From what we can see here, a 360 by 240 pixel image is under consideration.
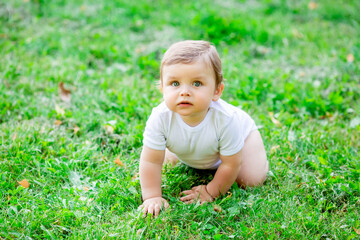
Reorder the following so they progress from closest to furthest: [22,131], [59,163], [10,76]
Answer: [59,163]
[22,131]
[10,76]

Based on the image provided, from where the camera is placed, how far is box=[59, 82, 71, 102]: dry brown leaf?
141 inches

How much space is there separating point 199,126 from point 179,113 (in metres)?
0.20

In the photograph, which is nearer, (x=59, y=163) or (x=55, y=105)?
(x=59, y=163)

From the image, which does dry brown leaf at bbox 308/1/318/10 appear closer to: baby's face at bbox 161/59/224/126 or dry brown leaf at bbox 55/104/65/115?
dry brown leaf at bbox 55/104/65/115

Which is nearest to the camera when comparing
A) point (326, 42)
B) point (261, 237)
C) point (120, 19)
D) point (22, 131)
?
point (261, 237)

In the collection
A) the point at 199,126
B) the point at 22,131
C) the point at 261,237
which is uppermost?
the point at 199,126

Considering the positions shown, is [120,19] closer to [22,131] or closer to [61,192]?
[22,131]

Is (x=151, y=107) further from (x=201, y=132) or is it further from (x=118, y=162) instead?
(x=201, y=132)

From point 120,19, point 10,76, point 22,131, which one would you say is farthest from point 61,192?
point 120,19

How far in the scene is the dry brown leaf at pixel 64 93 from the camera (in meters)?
3.59

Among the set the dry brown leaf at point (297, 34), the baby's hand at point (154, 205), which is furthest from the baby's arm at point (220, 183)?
the dry brown leaf at point (297, 34)

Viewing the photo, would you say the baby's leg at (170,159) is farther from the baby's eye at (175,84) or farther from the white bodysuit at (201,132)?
the baby's eye at (175,84)

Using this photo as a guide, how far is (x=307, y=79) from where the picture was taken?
13.4 feet

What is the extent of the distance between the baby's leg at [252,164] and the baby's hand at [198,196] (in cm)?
28
